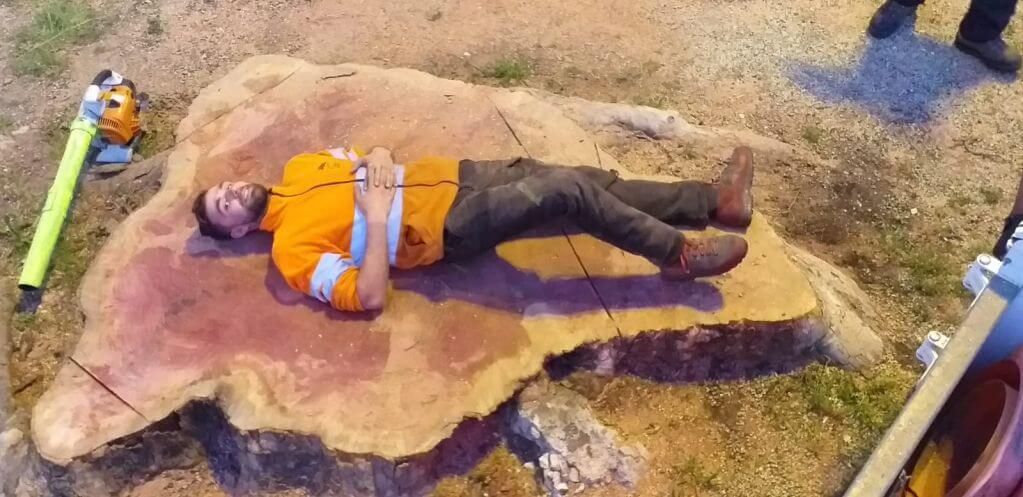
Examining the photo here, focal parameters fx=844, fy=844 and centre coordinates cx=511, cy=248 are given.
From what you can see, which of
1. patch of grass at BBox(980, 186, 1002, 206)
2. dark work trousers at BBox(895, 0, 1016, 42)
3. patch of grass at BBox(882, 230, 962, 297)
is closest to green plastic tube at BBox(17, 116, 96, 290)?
patch of grass at BBox(882, 230, 962, 297)

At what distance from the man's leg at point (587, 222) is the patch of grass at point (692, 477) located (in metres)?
0.52

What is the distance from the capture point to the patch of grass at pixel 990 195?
2926 mm

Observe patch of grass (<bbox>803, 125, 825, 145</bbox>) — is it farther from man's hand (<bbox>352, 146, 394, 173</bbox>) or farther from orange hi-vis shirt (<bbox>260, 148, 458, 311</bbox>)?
man's hand (<bbox>352, 146, 394, 173</bbox>)

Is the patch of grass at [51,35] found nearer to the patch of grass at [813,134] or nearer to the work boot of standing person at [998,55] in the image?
the patch of grass at [813,134]

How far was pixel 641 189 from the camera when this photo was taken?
2.39 m

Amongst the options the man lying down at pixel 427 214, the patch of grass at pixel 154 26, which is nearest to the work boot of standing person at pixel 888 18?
the man lying down at pixel 427 214

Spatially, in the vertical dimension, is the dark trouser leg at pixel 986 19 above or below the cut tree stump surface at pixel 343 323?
above

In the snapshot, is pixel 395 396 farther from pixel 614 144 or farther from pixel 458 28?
pixel 458 28

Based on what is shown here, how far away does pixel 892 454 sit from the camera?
1.70 meters

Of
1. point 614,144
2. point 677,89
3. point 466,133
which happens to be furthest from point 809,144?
point 466,133

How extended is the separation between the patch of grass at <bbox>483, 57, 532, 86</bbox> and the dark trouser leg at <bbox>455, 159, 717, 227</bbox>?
96 centimetres

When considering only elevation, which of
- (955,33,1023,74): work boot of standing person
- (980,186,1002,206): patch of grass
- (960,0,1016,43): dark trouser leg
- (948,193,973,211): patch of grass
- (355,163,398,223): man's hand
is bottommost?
(948,193,973,211): patch of grass

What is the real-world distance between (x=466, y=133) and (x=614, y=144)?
59 centimetres

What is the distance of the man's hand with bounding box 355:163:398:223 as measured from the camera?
7.32ft
